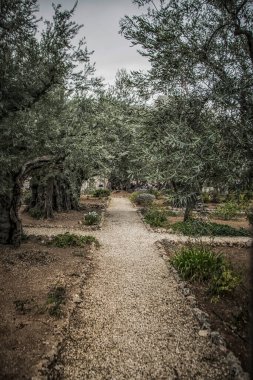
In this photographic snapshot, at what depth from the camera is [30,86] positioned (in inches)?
284

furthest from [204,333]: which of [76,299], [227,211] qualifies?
[227,211]

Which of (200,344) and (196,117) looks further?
(196,117)

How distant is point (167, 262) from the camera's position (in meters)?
10.1

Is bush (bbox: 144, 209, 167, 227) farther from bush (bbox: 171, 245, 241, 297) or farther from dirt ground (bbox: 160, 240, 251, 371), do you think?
dirt ground (bbox: 160, 240, 251, 371)

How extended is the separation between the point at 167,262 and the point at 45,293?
4703mm

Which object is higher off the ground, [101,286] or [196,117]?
[196,117]

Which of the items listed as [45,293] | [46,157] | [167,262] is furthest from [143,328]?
[46,157]

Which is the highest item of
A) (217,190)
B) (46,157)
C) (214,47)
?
(214,47)

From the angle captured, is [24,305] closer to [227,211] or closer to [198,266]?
[198,266]

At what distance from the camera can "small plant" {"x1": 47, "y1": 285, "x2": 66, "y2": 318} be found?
5.82 m

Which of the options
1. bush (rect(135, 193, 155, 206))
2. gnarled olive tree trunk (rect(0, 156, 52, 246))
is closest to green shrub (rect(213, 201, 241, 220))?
bush (rect(135, 193, 155, 206))

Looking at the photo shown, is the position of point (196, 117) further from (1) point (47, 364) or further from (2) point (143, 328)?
(1) point (47, 364)

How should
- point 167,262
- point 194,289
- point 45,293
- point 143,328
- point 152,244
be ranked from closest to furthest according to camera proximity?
point 143,328 → point 45,293 → point 194,289 → point 167,262 → point 152,244

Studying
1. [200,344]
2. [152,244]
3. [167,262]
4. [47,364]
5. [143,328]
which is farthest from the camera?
[152,244]
